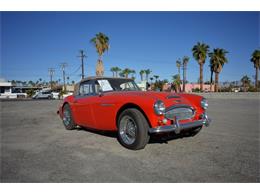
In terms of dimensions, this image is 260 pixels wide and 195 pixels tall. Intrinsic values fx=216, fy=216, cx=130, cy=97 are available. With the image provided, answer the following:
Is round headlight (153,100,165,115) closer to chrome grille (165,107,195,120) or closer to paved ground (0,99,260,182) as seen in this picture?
chrome grille (165,107,195,120)

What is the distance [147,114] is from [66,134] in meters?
2.68

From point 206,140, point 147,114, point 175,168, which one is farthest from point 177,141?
point 175,168

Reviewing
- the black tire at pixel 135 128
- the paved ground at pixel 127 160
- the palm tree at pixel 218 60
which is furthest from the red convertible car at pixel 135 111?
the palm tree at pixel 218 60

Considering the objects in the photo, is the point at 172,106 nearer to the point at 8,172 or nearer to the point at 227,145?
the point at 227,145

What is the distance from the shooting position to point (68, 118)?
20.6ft

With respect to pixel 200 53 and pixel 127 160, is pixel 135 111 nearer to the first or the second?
pixel 127 160

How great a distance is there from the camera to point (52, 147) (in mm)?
4246

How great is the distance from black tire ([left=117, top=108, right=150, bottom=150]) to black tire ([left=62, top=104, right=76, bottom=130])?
2.28 m

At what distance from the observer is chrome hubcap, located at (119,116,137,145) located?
4.10 metres

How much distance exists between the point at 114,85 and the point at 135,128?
1.72 metres

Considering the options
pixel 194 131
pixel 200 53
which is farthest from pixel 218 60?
pixel 194 131

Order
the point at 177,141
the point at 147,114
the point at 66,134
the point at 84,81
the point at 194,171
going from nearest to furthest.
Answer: the point at 194,171 → the point at 147,114 → the point at 177,141 → the point at 66,134 → the point at 84,81

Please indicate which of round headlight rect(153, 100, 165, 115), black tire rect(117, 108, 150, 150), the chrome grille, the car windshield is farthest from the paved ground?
the car windshield

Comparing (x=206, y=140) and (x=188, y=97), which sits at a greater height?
(x=188, y=97)
